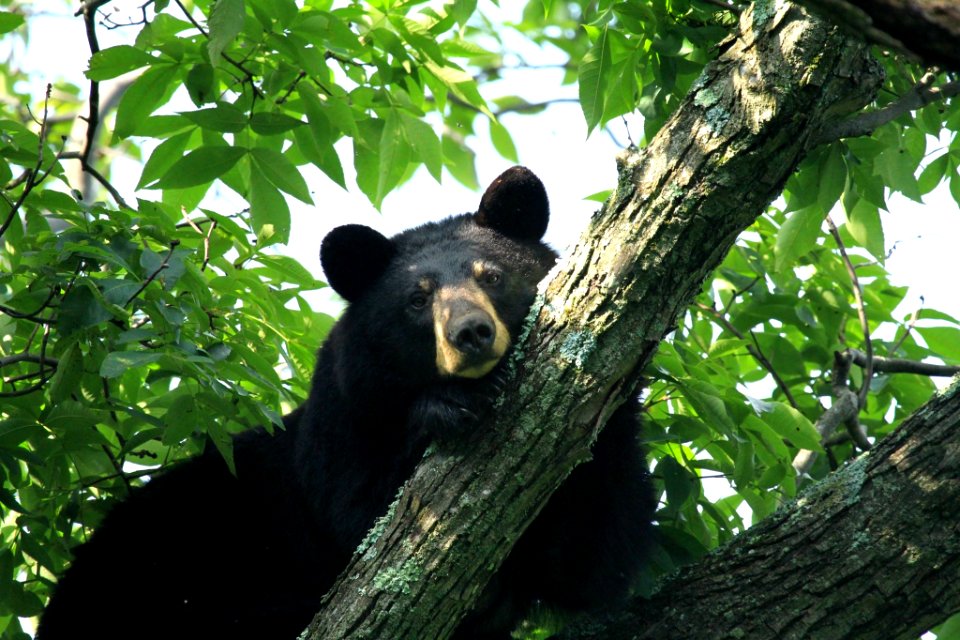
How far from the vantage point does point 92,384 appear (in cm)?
528

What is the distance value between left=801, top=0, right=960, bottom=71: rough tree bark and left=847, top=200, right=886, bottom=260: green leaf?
12.5ft

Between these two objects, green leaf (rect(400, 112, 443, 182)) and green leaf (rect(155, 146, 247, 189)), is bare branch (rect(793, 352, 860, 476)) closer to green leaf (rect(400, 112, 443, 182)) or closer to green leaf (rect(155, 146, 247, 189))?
green leaf (rect(400, 112, 443, 182))

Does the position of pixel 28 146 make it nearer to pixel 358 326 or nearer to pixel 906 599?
pixel 358 326

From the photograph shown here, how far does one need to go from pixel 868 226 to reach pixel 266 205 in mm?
3313

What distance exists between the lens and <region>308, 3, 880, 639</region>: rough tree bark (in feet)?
11.8

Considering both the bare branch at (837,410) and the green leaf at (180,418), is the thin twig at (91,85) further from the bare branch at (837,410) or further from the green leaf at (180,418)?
the bare branch at (837,410)

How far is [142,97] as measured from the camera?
548 centimetres

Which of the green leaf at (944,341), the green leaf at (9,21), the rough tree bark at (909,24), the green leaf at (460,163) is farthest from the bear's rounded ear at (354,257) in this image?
the rough tree bark at (909,24)

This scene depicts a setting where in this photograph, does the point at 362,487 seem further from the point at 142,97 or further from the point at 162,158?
the point at 142,97

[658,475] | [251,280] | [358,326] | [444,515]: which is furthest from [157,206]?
[658,475]

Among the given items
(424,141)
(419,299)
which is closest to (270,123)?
(424,141)

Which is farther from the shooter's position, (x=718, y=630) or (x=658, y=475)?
(x=658, y=475)

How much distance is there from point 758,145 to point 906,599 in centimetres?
188

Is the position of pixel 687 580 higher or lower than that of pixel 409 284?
lower
